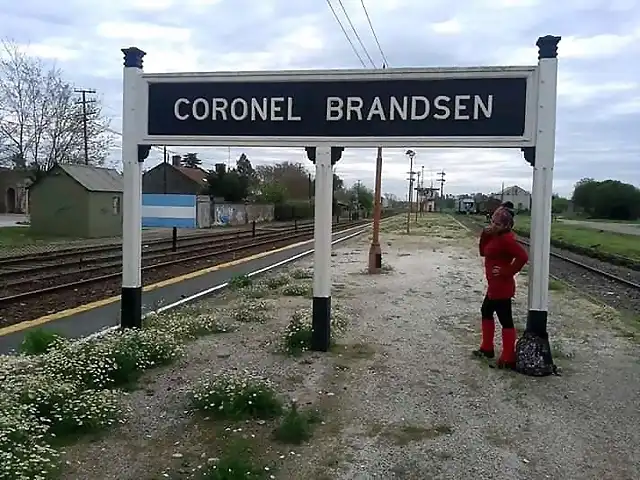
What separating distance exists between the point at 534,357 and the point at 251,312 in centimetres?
458

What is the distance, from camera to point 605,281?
19.3 meters

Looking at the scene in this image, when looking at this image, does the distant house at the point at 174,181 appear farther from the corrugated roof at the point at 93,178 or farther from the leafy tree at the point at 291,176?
the corrugated roof at the point at 93,178

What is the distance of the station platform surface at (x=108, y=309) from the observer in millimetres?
8438

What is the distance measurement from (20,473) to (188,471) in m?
0.96

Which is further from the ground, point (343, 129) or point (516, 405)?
point (343, 129)

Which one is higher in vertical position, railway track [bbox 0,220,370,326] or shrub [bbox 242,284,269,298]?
shrub [bbox 242,284,269,298]

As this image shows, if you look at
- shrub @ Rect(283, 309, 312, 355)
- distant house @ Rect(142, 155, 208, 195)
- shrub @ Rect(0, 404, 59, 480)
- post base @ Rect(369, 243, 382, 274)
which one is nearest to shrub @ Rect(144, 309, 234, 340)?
shrub @ Rect(283, 309, 312, 355)

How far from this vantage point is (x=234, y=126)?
7.43m

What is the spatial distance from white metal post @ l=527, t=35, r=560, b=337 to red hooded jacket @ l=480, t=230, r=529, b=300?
173 mm

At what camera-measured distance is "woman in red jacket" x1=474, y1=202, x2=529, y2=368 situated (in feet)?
22.0

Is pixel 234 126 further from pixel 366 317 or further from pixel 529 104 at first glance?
pixel 366 317

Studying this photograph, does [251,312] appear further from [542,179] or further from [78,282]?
[78,282]

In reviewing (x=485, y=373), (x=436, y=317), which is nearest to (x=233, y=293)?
(x=436, y=317)

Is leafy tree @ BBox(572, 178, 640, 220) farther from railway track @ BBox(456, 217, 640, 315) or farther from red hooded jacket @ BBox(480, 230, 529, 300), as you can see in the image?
red hooded jacket @ BBox(480, 230, 529, 300)
